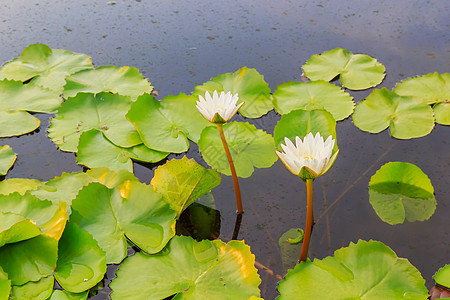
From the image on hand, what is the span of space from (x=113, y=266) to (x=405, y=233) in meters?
1.01

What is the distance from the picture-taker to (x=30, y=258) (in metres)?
1.25

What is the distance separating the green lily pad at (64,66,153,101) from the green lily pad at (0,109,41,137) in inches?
8.1

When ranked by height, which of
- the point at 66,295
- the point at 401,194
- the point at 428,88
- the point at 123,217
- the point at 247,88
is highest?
the point at 428,88

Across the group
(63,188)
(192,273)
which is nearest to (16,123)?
(63,188)

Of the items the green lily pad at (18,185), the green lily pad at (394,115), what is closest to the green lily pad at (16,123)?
the green lily pad at (18,185)

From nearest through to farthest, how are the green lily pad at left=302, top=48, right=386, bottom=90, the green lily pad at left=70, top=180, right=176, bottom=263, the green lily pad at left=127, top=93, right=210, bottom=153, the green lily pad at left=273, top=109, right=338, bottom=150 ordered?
the green lily pad at left=70, top=180, right=176, bottom=263
the green lily pad at left=273, top=109, right=338, bottom=150
the green lily pad at left=127, top=93, right=210, bottom=153
the green lily pad at left=302, top=48, right=386, bottom=90

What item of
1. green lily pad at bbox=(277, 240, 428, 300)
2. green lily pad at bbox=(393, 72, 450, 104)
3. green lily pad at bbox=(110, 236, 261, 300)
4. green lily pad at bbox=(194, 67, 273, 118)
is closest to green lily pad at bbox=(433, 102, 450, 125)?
green lily pad at bbox=(393, 72, 450, 104)

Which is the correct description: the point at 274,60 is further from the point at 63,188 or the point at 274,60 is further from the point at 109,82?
the point at 63,188

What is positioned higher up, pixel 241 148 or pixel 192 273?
pixel 241 148

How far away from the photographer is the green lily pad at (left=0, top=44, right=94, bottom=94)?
83.5 inches

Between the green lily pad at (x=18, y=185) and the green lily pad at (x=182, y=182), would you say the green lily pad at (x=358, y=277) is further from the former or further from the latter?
the green lily pad at (x=18, y=185)

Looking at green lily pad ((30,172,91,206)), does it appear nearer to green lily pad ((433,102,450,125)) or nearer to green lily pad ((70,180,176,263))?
green lily pad ((70,180,176,263))

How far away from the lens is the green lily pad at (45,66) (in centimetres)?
212

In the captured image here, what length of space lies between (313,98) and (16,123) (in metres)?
1.43
